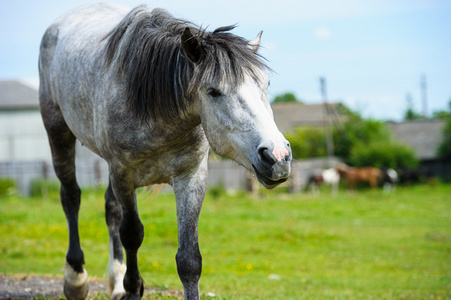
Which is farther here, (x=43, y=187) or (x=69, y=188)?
(x=43, y=187)

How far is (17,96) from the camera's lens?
33.0 m

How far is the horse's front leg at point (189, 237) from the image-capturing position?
136 inches

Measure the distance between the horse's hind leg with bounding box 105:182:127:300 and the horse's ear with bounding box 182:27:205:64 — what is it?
1.94 metres

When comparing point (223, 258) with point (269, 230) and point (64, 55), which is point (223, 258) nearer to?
point (269, 230)

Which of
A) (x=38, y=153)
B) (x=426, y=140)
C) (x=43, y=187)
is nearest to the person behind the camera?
(x=43, y=187)

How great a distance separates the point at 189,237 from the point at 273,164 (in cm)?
118

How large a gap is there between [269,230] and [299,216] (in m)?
4.07

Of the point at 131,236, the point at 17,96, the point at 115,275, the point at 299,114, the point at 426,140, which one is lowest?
the point at 426,140

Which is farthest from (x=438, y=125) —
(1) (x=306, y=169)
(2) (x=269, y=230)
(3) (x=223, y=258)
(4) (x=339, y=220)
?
(3) (x=223, y=258)

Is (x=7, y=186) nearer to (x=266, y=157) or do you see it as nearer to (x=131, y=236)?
(x=131, y=236)

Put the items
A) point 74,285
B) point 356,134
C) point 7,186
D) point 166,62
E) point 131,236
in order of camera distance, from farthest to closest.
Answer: point 356,134 → point 7,186 → point 74,285 → point 131,236 → point 166,62

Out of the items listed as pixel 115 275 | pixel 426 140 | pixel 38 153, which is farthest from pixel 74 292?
pixel 426 140

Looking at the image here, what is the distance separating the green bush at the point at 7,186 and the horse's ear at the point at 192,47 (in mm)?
21485

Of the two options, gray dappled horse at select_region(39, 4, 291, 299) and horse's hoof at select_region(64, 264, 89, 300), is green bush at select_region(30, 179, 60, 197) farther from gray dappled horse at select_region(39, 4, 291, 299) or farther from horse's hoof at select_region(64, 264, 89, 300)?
gray dappled horse at select_region(39, 4, 291, 299)
